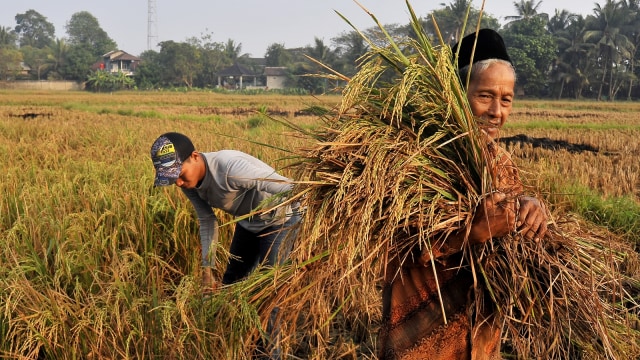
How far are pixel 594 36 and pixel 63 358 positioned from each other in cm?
4226

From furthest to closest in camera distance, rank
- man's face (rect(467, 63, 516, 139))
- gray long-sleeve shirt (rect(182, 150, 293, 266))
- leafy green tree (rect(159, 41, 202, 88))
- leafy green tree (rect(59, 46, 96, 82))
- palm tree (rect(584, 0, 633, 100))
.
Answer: leafy green tree (rect(159, 41, 202, 88)) → leafy green tree (rect(59, 46, 96, 82)) → palm tree (rect(584, 0, 633, 100)) → gray long-sleeve shirt (rect(182, 150, 293, 266)) → man's face (rect(467, 63, 516, 139))

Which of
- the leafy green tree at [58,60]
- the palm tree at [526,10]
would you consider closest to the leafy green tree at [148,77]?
the leafy green tree at [58,60]

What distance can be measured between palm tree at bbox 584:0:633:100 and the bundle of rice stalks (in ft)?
131

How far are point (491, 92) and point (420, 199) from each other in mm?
439

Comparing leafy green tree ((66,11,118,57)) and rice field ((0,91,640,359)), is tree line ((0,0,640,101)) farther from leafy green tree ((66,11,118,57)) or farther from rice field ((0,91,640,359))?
leafy green tree ((66,11,118,57))

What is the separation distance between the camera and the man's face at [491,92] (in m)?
1.38

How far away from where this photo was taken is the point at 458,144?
1.23 meters

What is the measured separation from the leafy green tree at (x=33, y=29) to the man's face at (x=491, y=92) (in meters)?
116

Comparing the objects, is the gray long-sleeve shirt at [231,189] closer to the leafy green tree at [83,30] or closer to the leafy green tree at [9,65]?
the leafy green tree at [9,65]

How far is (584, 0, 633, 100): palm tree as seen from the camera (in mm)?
36750

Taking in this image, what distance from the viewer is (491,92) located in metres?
1.39

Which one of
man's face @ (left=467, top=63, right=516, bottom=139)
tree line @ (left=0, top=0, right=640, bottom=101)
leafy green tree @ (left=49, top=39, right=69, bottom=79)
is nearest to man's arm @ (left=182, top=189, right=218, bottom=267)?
man's face @ (left=467, top=63, right=516, bottom=139)

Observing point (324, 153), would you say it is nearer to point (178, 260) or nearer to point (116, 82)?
point (178, 260)

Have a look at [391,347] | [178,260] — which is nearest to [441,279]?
[391,347]
